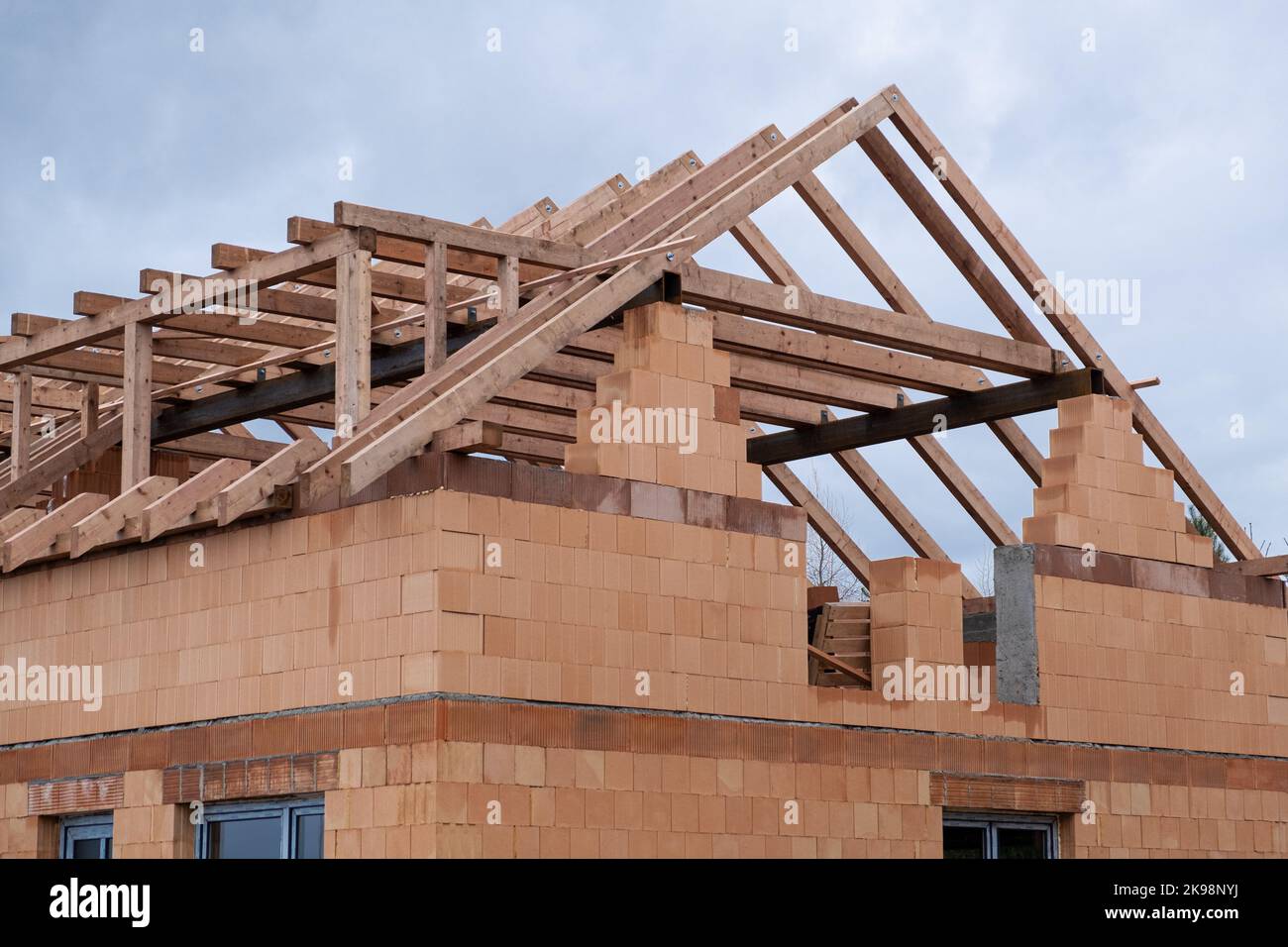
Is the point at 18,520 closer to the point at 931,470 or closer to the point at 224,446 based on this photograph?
the point at 224,446

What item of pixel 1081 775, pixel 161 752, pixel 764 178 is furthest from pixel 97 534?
pixel 1081 775

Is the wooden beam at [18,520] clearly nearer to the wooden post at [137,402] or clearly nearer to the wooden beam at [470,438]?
the wooden post at [137,402]

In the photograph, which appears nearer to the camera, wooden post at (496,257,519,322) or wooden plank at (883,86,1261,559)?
wooden post at (496,257,519,322)

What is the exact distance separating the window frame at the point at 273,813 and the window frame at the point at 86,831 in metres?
0.98

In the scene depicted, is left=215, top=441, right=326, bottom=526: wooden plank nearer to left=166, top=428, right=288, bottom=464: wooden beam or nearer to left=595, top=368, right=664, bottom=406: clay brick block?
left=595, top=368, right=664, bottom=406: clay brick block

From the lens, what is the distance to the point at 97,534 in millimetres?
14625

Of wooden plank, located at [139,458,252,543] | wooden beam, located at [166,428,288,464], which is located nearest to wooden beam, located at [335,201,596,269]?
wooden plank, located at [139,458,252,543]

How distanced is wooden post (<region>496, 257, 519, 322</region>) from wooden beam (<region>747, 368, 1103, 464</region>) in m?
5.55

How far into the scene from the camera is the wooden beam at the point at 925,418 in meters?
18.9

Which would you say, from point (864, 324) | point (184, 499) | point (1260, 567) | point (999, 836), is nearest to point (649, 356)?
point (864, 324)

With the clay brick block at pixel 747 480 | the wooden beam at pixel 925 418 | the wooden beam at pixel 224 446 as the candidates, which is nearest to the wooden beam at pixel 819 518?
the wooden beam at pixel 925 418

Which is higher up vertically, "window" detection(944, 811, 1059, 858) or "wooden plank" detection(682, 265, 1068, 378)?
"wooden plank" detection(682, 265, 1068, 378)

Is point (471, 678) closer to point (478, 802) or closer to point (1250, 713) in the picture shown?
point (478, 802)

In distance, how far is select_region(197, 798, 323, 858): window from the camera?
1471cm
